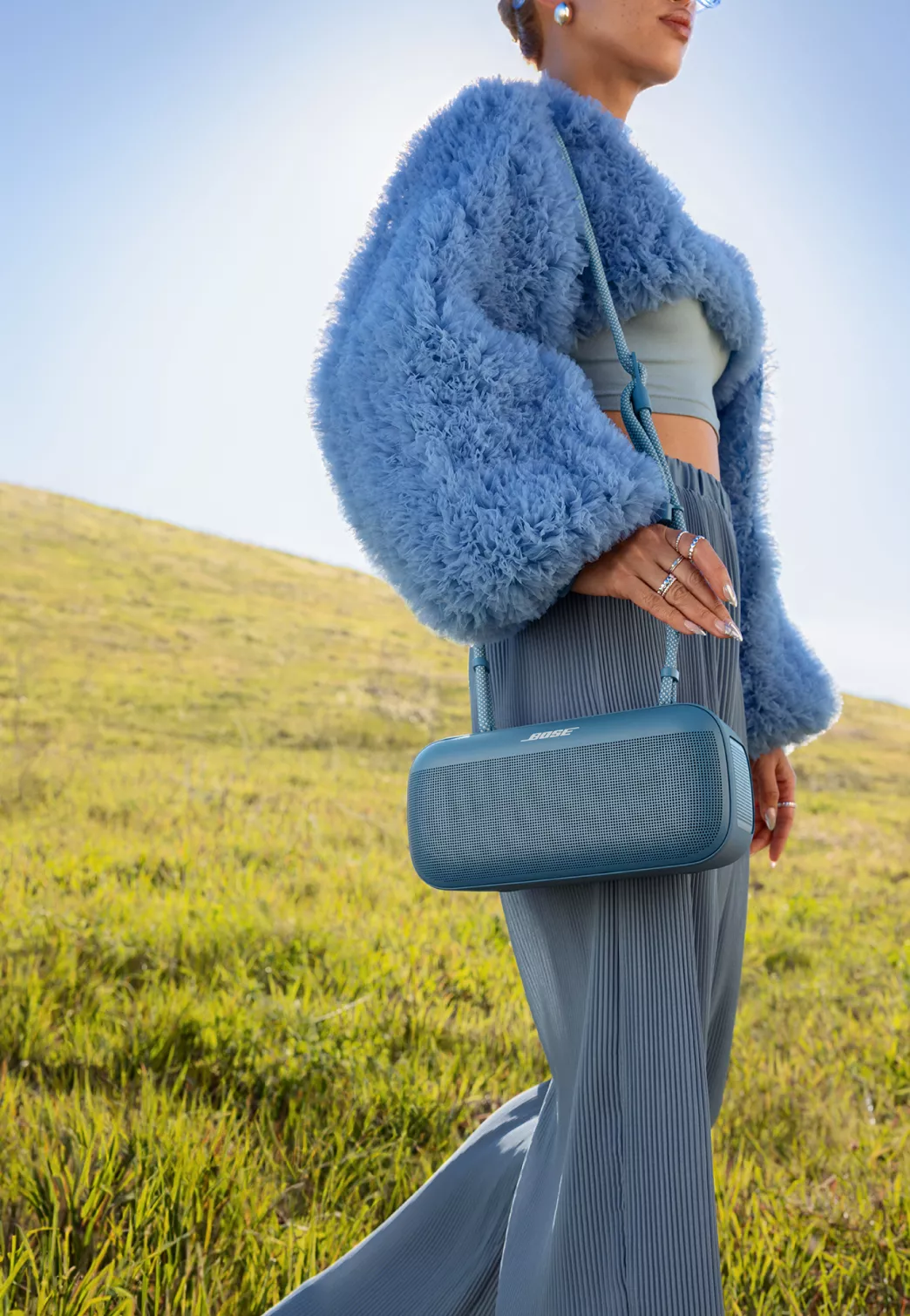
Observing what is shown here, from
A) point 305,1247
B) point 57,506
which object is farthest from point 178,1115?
Answer: point 57,506

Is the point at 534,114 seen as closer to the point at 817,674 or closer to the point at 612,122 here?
the point at 612,122

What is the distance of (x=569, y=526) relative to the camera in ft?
3.85

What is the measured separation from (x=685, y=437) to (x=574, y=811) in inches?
24.2

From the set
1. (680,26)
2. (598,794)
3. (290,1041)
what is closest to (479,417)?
(598,794)

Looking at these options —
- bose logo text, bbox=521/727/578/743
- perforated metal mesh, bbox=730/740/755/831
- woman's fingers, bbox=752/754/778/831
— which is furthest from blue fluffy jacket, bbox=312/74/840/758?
woman's fingers, bbox=752/754/778/831

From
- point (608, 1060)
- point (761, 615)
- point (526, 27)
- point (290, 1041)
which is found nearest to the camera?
point (608, 1060)

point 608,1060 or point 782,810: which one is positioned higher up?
point 782,810

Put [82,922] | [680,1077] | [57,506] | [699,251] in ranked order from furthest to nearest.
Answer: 1. [57,506]
2. [82,922]
3. [699,251]
4. [680,1077]

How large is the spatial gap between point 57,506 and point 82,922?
13.6 m

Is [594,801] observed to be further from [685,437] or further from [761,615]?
[761,615]

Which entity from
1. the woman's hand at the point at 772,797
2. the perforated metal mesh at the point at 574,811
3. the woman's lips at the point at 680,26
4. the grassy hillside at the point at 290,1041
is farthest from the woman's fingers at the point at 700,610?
the grassy hillside at the point at 290,1041

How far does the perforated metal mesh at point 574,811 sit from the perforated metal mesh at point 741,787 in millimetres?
38

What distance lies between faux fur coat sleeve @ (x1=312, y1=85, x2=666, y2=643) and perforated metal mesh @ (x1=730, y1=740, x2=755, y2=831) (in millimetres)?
288

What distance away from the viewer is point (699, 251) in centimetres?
142
